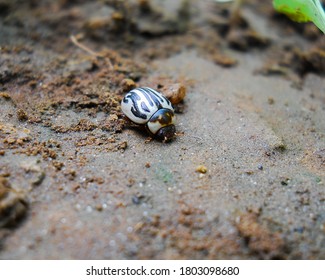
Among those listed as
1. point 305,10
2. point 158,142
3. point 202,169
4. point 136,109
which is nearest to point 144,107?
point 136,109

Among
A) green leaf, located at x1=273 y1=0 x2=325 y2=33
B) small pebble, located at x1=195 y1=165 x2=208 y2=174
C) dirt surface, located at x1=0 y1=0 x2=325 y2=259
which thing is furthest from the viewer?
green leaf, located at x1=273 y1=0 x2=325 y2=33

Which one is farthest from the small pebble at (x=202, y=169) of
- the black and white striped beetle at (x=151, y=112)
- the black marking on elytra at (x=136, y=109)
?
the black marking on elytra at (x=136, y=109)

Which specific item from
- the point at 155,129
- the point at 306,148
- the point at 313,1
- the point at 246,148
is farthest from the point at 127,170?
the point at 313,1

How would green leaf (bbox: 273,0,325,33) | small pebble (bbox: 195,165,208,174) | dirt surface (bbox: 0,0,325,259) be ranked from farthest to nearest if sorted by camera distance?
green leaf (bbox: 273,0,325,33) → small pebble (bbox: 195,165,208,174) → dirt surface (bbox: 0,0,325,259)

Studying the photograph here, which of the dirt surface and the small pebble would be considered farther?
the small pebble

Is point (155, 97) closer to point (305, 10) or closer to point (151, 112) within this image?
point (151, 112)

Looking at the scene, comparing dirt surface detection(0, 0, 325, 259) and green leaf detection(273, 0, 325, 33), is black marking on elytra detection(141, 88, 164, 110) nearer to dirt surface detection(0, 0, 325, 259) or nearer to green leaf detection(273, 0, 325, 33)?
dirt surface detection(0, 0, 325, 259)

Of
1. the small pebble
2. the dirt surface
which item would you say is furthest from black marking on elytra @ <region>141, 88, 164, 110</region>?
the small pebble
